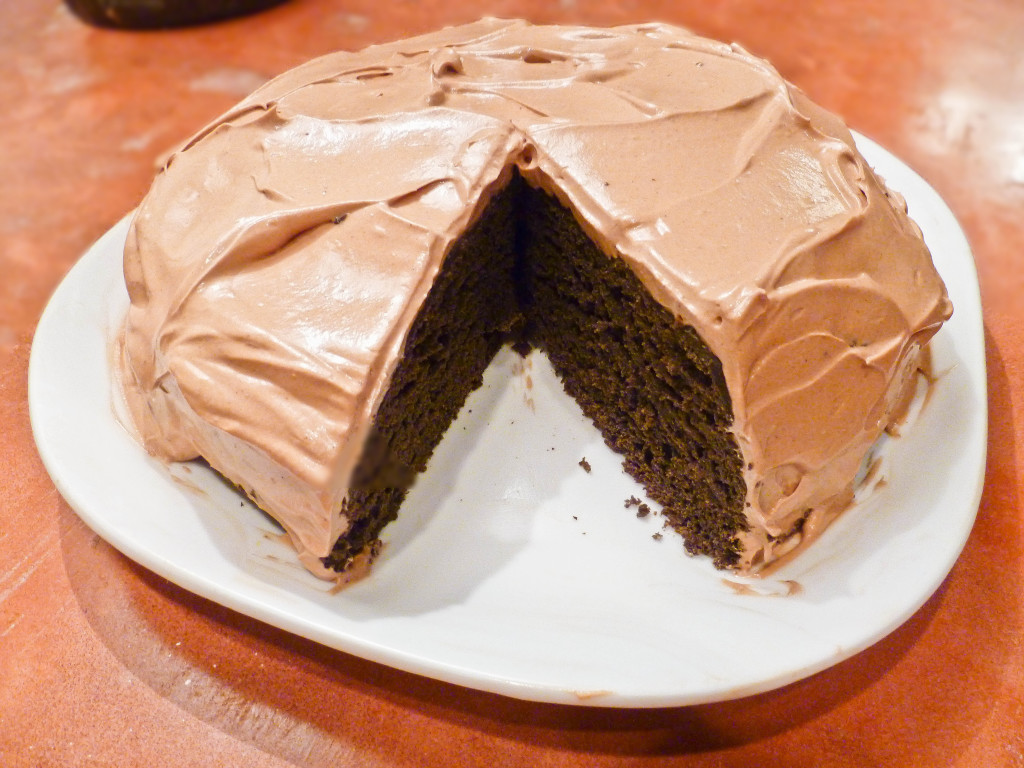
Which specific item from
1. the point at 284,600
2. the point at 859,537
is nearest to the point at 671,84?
the point at 859,537

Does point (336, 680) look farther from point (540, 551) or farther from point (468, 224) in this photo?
point (468, 224)

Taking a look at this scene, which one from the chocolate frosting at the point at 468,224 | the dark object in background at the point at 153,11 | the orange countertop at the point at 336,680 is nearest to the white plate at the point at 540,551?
the chocolate frosting at the point at 468,224

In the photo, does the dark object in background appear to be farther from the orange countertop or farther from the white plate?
the white plate

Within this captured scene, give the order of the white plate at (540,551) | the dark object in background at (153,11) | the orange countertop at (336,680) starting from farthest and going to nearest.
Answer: the dark object in background at (153,11), the orange countertop at (336,680), the white plate at (540,551)

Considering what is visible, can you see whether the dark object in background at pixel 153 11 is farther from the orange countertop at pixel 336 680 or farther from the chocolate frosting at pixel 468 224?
the chocolate frosting at pixel 468 224

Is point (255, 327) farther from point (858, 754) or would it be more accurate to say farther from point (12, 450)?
point (858, 754)

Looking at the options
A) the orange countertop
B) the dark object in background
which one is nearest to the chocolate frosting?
the orange countertop

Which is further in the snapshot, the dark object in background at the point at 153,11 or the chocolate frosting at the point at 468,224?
the dark object in background at the point at 153,11

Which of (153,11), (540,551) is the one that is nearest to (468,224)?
(540,551)
